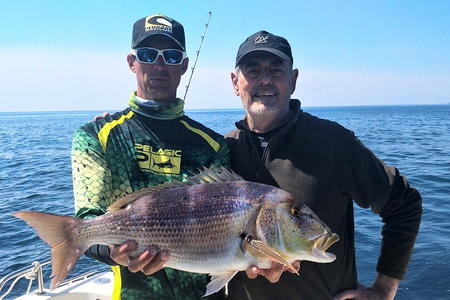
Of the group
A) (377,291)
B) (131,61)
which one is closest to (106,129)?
(131,61)

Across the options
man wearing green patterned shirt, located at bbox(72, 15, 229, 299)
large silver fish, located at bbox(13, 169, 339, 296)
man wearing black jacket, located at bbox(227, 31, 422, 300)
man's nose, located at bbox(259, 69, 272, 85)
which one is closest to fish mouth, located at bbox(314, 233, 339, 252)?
large silver fish, located at bbox(13, 169, 339, 296)

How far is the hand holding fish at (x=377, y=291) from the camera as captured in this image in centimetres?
335

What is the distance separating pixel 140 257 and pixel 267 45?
2.16m

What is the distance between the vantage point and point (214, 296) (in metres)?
3.26

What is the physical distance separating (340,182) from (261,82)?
1.15m

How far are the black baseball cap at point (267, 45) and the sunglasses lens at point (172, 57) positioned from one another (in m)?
0.59

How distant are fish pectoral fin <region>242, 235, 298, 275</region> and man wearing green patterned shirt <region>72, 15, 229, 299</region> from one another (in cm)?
58

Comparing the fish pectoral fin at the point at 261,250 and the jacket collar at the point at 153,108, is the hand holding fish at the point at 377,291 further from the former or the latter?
the jacket collar at the point at 153,108

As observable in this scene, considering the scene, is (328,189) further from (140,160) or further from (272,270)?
(140,160)

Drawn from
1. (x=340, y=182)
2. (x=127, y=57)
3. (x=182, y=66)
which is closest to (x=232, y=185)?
(x=340, y=182)

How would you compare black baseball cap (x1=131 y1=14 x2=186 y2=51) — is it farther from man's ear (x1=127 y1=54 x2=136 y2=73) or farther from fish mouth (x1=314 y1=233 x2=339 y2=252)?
fish mouth (x1=314 y1=233 x2=339 y2=252)

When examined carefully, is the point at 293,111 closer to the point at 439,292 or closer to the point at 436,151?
the point at 439,292

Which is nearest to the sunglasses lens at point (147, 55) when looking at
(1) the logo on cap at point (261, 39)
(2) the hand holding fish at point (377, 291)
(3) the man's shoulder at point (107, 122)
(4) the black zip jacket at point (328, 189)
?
(3) the man's shoulder at point (107, 122)

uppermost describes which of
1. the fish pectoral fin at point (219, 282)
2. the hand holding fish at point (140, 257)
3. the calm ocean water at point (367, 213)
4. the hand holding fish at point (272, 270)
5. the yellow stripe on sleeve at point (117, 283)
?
the hand holding fish at point (140, 257)
